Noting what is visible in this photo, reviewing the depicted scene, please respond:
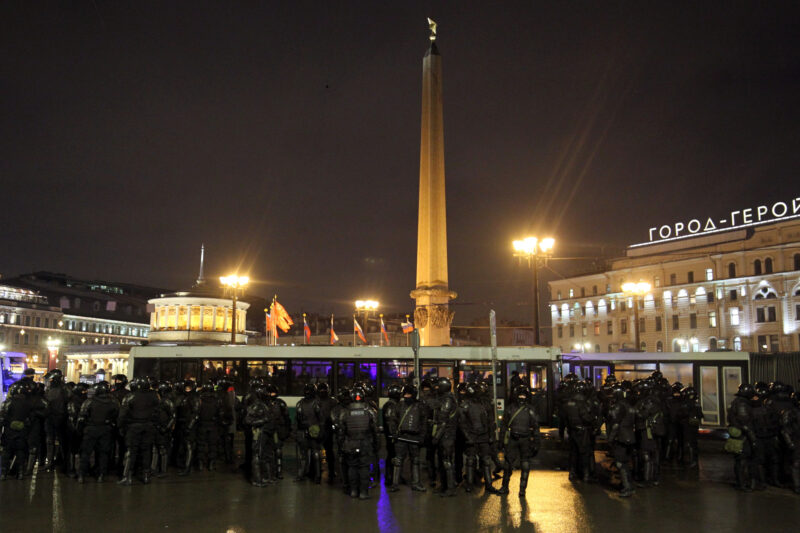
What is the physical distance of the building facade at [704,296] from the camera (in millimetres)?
59600

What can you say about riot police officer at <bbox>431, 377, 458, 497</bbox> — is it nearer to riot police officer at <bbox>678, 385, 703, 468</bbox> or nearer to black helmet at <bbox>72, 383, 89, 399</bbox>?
riot police officer at <bbox>678, 385, 703, 468</bbox>

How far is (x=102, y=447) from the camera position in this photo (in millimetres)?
11750

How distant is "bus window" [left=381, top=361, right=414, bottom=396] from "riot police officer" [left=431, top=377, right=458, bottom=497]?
8639mm

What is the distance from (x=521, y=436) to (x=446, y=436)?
120cm

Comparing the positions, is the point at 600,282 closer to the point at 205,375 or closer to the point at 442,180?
the point at 442,180

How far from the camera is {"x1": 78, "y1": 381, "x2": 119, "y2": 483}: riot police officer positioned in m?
11.6

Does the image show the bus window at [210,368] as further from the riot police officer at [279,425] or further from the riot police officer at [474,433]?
the riot police officer at [474,433]

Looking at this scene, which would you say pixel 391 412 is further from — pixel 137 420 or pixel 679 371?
pixel 679 371

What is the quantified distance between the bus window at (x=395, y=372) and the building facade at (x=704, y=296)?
38813 millimetres

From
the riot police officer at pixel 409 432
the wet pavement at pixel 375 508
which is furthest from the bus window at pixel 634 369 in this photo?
the riot police officer at pixel 409 432

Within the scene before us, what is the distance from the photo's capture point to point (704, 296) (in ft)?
213

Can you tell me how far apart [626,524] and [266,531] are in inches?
184

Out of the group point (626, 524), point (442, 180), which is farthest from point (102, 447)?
point (442, 180)

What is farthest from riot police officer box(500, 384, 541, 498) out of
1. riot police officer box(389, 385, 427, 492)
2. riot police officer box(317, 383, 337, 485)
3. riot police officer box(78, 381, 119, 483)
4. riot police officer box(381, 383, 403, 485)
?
riot police officer box(78, 381, 119, 483)
